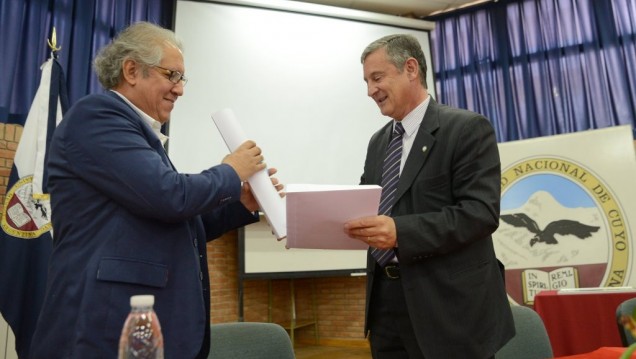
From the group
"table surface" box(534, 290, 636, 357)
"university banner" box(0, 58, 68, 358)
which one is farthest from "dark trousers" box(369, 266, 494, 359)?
"university banner" box(0, 58, 68, 358)

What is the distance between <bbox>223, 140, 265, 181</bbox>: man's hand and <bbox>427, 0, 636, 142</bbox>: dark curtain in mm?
4724

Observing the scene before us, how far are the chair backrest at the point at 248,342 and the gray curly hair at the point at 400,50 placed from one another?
1026mm

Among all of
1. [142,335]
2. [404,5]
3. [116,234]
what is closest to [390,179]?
[116,234]

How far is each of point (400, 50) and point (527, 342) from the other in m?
1.14

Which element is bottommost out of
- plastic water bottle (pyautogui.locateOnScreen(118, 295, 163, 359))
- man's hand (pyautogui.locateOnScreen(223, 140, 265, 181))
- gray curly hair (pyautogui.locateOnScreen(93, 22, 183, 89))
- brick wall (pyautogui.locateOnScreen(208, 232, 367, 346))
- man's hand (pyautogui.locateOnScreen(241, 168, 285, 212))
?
brick wall (pyautogui.locateOnScreen(208, 232, 367, 346))

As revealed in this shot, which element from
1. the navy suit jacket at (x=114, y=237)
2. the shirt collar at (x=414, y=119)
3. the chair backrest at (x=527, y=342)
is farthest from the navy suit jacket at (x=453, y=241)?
the navy suit jacket at (x=114, y=237)

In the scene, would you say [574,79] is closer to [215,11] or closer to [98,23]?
[215,11]

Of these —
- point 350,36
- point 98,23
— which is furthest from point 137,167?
point 350,36

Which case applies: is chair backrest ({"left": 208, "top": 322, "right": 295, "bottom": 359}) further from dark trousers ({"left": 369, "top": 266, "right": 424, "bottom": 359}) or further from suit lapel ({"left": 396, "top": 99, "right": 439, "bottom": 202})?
suit lapel ({"left": 396, "top": 99, "right": 439, "bottom": 202})

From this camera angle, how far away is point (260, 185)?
154 cm

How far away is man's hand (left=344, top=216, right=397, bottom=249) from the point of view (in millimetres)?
1361

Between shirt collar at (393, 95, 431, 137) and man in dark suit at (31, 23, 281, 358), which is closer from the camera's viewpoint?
man in dark suit at (31, 23, 281, 358)

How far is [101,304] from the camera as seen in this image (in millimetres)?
1106

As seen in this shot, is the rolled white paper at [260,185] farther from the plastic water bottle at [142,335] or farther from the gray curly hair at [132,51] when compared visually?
the plastic water bottle at [142,335]
